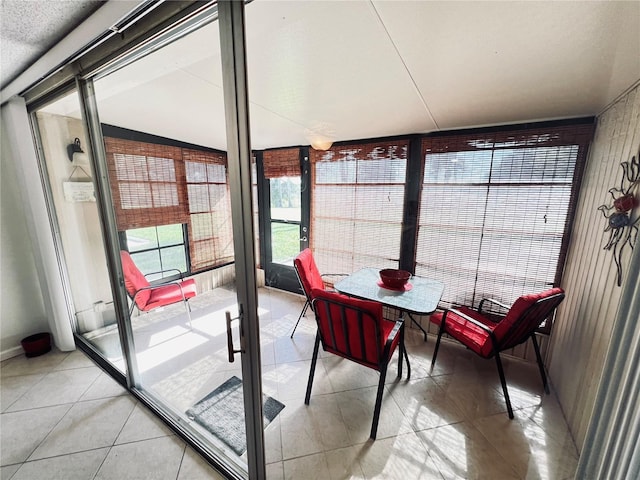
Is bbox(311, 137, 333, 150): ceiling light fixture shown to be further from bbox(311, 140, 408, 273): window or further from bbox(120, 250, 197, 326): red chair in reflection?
bbox(120, 250, 197, 326): red chair in reflection

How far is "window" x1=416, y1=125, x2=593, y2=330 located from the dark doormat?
208 centimetres

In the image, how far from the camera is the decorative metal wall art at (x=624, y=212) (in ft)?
4.08

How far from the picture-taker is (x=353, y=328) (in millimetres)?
1616

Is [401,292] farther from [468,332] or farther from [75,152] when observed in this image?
[75,152]

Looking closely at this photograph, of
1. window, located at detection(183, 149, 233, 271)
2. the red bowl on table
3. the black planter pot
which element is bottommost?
the black planter pot

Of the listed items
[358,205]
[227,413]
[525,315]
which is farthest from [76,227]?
[525,315]

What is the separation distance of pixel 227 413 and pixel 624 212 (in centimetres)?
274

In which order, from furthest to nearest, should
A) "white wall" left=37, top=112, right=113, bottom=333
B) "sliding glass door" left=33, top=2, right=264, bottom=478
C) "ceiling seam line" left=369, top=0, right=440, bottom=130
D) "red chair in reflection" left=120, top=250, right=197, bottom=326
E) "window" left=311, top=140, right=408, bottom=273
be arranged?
"window" left=311, top=140, right=408, bottom=273
"red chair in reflection" left=120, top=250, right=197, bottom=326
"white wall" left=37, top=112, right=113, bottom=333
"sliding glass door" left=33, top=2, right=264, bottom=478
"ceiling seam line" left=369, top=0, right=440, bottom=130

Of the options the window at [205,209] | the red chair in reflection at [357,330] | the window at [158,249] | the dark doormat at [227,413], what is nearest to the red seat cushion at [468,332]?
the red chair in reflection at [357,330]

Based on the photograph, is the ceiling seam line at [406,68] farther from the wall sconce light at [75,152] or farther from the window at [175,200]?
the wall sconce light at [75,152]

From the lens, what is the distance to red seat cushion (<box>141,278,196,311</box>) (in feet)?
8.48

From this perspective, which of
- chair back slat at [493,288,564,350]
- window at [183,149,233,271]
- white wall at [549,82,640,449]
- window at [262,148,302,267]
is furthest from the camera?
window at [262,148,302,267]

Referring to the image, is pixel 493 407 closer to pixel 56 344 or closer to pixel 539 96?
pixel 539 96

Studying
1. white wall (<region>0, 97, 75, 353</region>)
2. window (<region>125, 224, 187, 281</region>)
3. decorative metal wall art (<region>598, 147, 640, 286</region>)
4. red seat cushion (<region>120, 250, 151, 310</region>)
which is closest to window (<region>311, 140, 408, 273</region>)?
decorative metal wall art (<region>598, 147, 640, 286</region>)
